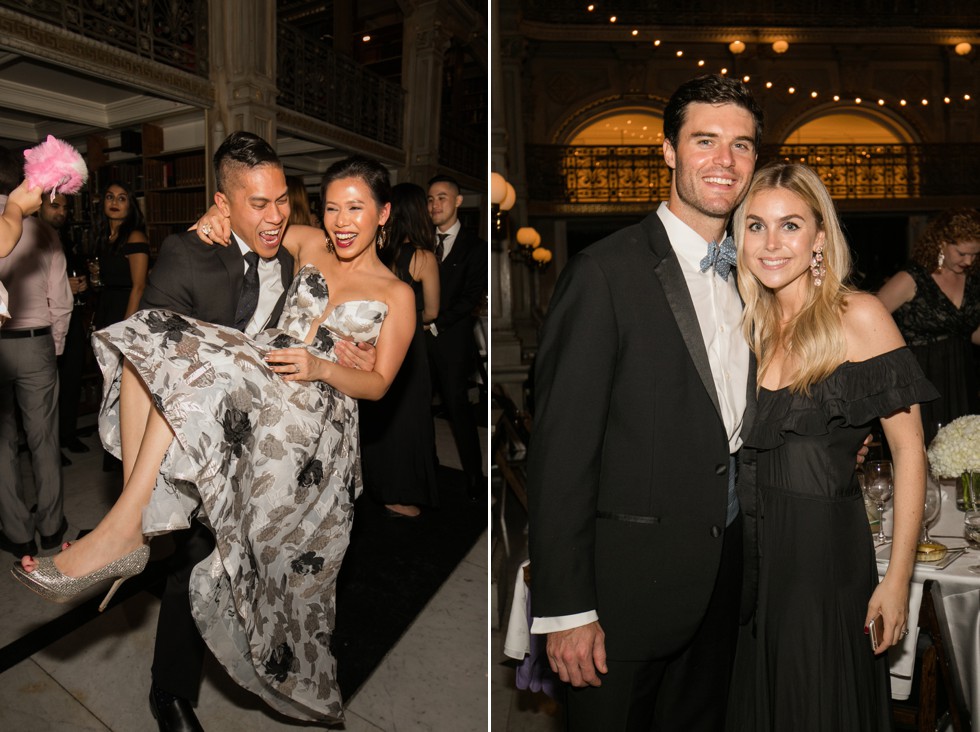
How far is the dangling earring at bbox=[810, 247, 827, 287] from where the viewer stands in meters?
1.64

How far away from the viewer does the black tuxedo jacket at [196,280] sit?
2.00 meters

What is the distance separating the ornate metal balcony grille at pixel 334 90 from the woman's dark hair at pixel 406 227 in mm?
5224

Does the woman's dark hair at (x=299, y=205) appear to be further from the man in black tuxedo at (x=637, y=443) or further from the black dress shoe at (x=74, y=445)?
the black dress shoe at (x=74, y=445)

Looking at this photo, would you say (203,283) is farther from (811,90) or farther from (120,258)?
(811,90)

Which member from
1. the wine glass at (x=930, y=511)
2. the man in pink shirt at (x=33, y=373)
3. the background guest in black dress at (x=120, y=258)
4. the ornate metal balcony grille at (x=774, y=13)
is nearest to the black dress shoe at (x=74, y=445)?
the background guest in black dress at (x=120, y=258)

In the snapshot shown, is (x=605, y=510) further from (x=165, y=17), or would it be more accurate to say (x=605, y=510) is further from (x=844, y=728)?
(x=165, y=17)

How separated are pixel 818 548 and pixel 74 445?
501 cm

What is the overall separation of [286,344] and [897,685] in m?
2.06

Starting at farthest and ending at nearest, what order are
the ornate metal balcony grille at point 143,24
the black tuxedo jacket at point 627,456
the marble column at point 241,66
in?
1. the marble column at point 241,66
2. the ornate metal balcony grille at point 143,24
3. the black tuxedo jacket at point 627,456

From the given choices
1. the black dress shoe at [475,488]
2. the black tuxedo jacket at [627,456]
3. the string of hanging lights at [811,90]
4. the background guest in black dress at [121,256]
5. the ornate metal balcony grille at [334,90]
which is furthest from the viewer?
the string of hanging lights at [811,90]

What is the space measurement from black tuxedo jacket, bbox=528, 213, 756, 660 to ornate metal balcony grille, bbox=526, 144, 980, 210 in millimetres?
12789

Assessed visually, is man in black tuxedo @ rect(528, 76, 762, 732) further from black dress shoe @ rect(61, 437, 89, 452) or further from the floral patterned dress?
black dress shoe @ rect(61, 437, 89, 452)

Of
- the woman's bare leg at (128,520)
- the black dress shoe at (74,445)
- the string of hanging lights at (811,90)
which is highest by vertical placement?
the string of hanging lights at (811,90)

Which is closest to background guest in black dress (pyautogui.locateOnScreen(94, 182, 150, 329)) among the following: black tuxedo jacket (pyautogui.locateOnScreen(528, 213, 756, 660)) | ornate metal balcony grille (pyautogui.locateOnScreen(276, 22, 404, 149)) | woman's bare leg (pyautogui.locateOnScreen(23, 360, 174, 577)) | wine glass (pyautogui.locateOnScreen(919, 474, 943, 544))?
woman's bare leg (pyautogui.locateOnScreen(23, 360, 174, 577))
